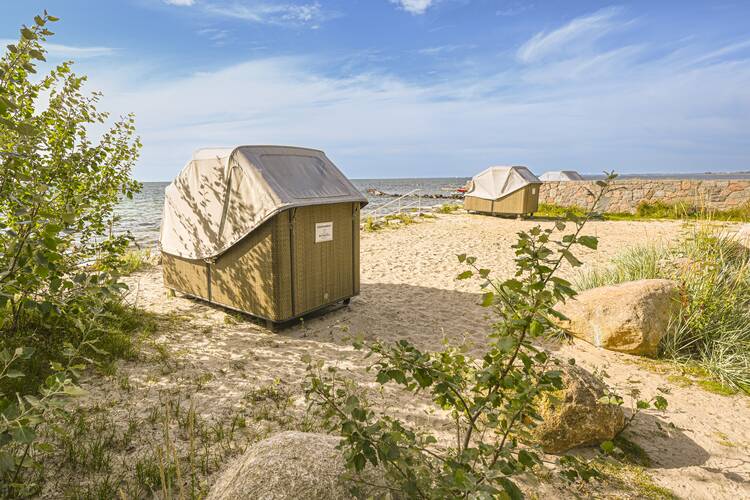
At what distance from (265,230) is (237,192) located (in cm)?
73

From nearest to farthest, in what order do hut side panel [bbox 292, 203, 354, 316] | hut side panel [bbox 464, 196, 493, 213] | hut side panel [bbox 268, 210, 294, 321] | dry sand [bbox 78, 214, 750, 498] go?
1. dry sand [bbox 78, 214, 750, 498]
2. hut side panel [bbox 268, 210, 294, 321]
3. hut side panel [bbox 292, 203, 354, 316]
4. hut side panel [bbox 464, 196, 493, 213]

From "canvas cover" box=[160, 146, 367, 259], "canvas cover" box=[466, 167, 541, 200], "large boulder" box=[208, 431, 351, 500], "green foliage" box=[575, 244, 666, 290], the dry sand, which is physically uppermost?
"canvas cover" box=[466, 167, 541, 200]

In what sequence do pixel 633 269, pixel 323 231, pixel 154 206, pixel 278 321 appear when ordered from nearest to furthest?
pixel 278 321 < pixel 323 231 < pixel 633 269 < pixel 154 206

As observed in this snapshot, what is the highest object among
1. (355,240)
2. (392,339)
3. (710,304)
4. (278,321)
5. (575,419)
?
(355,240)

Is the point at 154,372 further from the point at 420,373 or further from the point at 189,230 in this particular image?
the point at 420,373

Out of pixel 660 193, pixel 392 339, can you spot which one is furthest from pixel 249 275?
pixel 660 193

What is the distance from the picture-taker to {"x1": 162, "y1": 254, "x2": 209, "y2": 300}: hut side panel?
641cm

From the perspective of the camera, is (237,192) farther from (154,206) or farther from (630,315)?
(154,206)

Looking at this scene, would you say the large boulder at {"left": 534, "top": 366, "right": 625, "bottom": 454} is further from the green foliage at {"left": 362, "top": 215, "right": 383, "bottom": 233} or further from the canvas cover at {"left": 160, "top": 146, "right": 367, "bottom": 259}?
the green foliage at {"left": 362, "top": 215, "right": 383, "bottom": 233}

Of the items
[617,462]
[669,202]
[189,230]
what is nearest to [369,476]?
[617,462]

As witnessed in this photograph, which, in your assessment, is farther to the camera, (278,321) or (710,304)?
(278,321)

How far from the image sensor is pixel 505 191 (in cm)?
1861

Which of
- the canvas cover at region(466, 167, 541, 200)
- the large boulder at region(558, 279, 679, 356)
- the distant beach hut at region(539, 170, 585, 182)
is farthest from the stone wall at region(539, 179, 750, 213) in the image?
the large boulder at region(558, 279, 679, 356)

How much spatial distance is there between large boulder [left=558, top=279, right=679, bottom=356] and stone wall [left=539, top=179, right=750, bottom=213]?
10.6 metres
